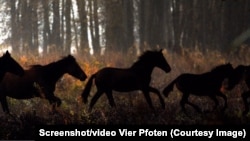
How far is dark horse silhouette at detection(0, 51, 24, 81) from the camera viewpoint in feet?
32.6

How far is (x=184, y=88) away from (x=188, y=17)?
15.9 meters

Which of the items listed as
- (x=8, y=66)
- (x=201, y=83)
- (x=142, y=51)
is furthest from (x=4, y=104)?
(x=142, y=51)

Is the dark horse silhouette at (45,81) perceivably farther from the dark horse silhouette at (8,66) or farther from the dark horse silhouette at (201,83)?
the dark horse silhouette at (201,83)

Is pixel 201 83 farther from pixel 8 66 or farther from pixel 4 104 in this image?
pixel 4 104

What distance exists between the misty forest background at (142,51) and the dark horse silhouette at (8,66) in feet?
3.32

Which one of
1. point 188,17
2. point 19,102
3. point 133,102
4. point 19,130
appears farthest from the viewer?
point 188,17

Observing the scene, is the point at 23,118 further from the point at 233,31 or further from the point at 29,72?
the point at 233,31

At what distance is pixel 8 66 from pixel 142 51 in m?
12.1

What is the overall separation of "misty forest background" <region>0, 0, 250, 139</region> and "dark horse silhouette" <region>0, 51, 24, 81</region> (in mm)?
1013

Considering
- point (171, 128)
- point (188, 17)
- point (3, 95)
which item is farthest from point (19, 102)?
point (188, 17)

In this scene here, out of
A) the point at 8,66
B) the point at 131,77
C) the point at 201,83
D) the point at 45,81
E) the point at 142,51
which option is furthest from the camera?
the point at 142,51

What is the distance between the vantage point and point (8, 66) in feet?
32.9

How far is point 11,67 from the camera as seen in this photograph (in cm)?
1005

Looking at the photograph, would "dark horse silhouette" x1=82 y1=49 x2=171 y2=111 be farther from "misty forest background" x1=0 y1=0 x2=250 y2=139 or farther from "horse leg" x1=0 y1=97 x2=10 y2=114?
"horse leg" x1=0 y1=97 x2=10 y2=114
